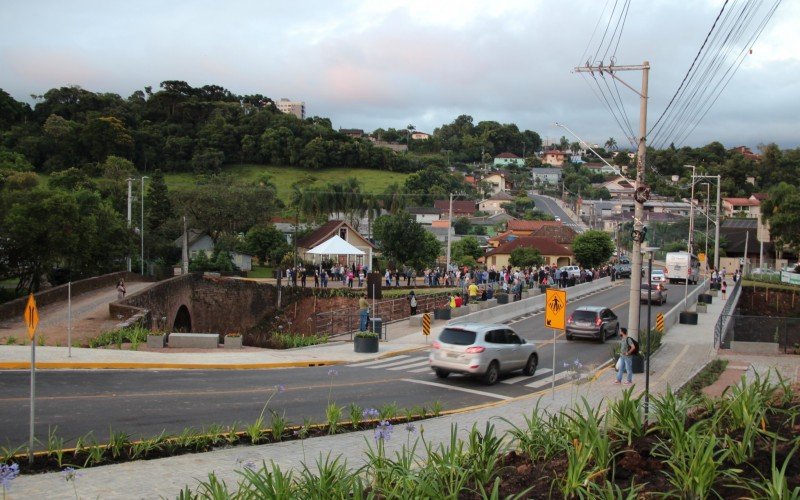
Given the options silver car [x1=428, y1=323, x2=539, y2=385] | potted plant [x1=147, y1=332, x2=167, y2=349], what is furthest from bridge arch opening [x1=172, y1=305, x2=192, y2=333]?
silver car [x1=428, y1=323, x2=539, y2=385]

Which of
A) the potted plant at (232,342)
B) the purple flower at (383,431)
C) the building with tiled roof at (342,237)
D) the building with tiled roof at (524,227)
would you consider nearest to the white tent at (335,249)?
the potted plant at (232,342)

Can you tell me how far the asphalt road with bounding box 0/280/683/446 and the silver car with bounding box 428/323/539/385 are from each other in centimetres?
41

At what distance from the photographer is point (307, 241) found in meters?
73.9

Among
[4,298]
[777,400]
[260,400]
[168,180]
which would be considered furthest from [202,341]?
[168,180]

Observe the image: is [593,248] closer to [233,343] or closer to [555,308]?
[233,343]

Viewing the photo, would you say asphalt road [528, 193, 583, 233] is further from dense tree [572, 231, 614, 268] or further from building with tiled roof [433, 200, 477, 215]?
dense tree [572, 231, 614, 268]

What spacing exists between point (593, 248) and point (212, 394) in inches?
2432

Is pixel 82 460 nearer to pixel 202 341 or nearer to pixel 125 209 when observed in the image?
pixel 202 341

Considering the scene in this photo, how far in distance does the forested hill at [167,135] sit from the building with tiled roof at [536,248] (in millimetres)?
57502

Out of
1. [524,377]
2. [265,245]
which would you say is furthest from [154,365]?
[265,245]

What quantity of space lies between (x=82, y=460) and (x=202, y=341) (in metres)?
14.6

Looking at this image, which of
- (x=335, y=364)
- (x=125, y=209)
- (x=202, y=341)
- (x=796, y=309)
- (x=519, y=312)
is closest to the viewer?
(x=335, y=364)

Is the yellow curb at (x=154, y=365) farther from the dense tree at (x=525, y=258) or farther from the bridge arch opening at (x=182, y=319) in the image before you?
the dense tree at (x=525, y=258)

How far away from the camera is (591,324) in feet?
94.3
